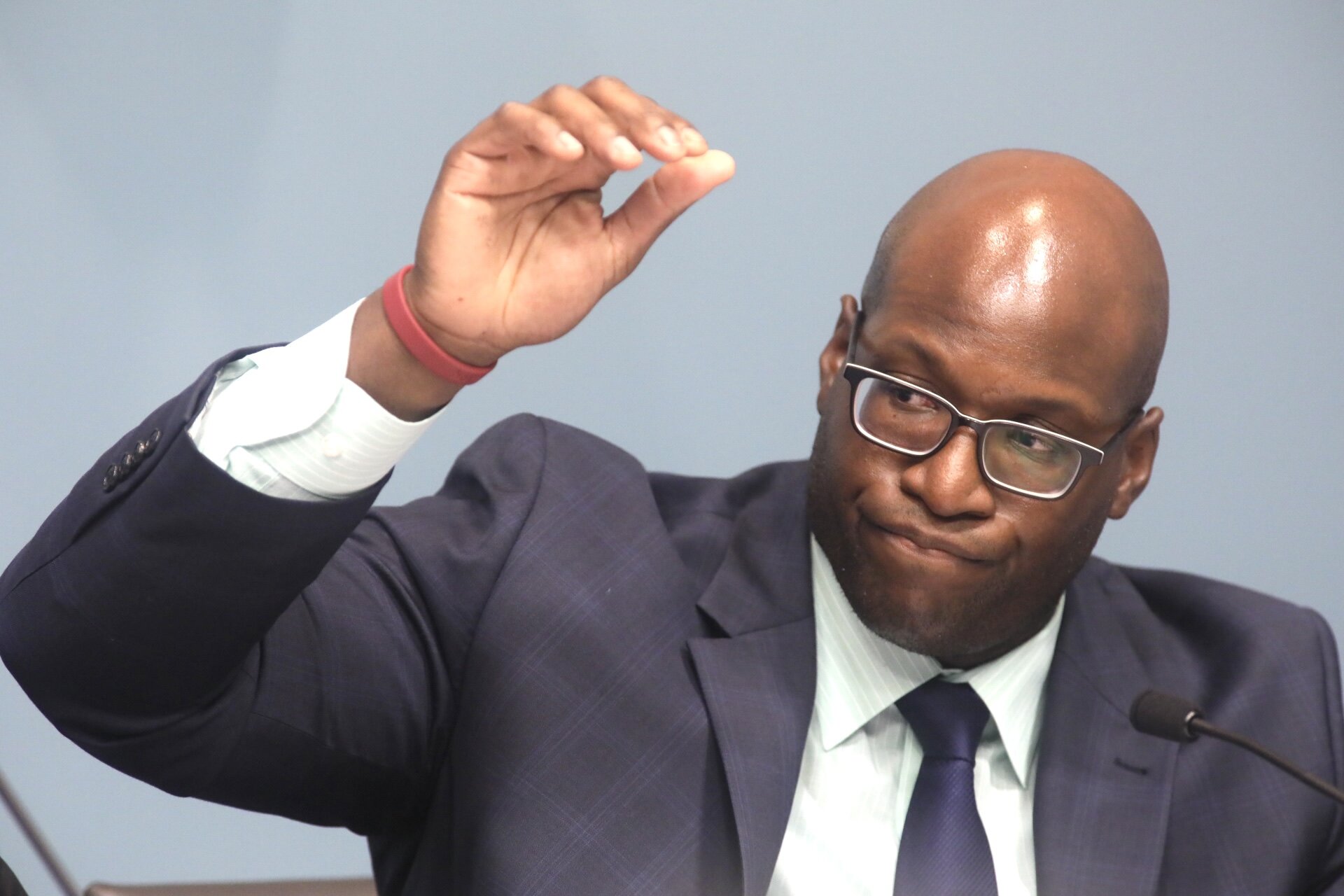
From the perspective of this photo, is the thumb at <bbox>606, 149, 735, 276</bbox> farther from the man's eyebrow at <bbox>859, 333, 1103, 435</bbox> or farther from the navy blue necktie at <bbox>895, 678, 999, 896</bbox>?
the navy blue necktie at <bbox>895, 678, 999, 896</bbox>

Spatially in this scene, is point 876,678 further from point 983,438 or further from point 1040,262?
point 1040,262

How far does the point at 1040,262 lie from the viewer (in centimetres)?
172

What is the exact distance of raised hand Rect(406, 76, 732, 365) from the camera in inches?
48.5

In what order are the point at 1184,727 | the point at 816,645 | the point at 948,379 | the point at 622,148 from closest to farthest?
the point at 622,148, the point at 1184,727, the point at 948,379, the point at 816,645

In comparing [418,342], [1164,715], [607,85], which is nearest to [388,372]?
[418,342]

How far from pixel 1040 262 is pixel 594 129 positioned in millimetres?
679

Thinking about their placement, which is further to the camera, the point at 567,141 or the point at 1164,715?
the point at 1164,715

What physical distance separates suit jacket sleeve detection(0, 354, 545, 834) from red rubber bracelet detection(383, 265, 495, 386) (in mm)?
125

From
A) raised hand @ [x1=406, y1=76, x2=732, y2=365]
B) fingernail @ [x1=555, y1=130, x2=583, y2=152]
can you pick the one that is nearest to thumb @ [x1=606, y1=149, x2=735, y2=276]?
raised hand @ [x1=406, y1=76, x2=732, y2=365]

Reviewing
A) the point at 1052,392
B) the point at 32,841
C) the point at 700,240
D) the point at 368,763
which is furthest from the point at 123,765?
the point at 700,240

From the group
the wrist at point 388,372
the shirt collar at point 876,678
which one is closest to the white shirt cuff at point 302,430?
the wrist at point 388,372

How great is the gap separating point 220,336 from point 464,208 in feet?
3.48

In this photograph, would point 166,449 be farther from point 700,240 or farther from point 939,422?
point 700,240

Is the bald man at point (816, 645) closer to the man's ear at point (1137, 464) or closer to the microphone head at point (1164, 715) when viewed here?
the man's ear at point (1137, 464)
